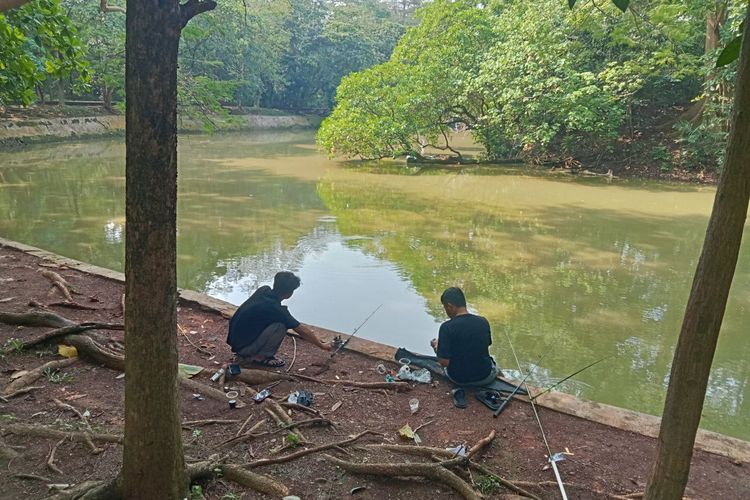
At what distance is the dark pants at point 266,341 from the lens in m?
3.76

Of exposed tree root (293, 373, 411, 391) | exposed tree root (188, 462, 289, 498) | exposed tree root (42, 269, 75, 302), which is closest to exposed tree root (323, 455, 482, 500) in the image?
exposed tree root (188, 462, 289, 498)

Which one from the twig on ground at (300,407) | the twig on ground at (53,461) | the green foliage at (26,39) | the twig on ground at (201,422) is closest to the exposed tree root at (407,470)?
the twig on ground at (300,407)

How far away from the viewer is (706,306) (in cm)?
144

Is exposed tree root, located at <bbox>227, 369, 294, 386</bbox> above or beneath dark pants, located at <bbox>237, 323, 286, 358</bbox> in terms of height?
beneath

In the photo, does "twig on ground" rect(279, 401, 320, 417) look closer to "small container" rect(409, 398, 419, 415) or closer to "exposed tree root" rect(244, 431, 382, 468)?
"exposed tree root" rect(244, 431, 382, 468)

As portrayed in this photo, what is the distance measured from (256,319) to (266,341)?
16 cm

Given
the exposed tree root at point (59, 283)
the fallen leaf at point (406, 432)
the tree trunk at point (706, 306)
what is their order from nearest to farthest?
the tree trunk at point (706, 306) → the fallen leaf at point (406, 432) → the exposed tree root at point (59, 283)

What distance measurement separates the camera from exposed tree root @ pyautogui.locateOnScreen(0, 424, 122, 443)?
266 centimetres

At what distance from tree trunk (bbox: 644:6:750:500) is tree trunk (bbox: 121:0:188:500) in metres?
1.60

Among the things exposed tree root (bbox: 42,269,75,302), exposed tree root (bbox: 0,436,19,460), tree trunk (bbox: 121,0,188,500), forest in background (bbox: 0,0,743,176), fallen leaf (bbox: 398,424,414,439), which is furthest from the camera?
forest in background (bbox: 0,0,743,176)

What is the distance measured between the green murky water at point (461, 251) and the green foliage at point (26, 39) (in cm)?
267

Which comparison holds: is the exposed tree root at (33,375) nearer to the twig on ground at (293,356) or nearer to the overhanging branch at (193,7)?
the twig on ground at (293,356)

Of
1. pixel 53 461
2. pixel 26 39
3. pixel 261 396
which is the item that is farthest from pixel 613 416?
pixel 26 39

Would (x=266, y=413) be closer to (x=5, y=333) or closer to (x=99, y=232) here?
(x=5, y=333)
